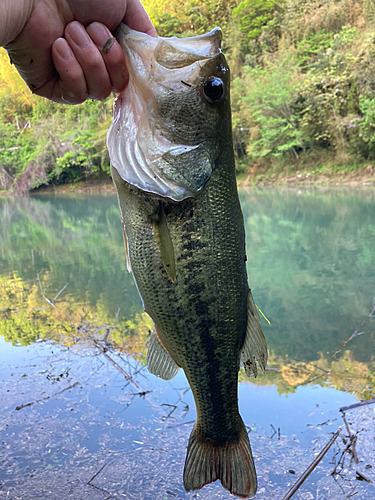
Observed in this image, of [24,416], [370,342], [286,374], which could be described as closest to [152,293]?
[24,416]

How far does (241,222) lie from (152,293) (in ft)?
1.43

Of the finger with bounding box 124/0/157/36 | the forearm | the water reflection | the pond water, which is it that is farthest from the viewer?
the water reflection

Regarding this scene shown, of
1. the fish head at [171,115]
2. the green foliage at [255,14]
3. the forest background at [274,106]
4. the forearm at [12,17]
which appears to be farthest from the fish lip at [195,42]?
the green foliage at [255,14]

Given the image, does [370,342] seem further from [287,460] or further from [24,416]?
[24,416]

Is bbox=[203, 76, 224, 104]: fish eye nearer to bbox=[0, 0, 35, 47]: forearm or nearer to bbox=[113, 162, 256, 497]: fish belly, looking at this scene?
bbox=[113, 162, 256, 497]: fish belly

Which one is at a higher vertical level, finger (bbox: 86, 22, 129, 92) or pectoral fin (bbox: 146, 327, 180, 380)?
finger (bbox: 86, 22, 129, 92)

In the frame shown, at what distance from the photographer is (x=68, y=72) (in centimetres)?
154

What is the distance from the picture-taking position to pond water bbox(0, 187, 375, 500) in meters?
2.69

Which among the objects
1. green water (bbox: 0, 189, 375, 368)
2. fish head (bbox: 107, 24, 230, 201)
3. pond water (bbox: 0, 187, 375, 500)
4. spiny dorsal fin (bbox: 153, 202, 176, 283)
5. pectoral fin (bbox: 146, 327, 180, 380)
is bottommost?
green water (bbox: 0, 189, 375, 368)

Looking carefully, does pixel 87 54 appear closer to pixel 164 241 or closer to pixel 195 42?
pixel 195 42

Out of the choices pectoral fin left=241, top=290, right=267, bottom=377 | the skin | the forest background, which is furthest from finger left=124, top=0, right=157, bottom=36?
the forest background

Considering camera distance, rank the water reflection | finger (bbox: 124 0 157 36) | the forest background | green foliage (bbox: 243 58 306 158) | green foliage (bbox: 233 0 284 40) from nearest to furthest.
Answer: finger (bbox: 124 0 157 36)
the water reflection
the forest background
green foliage (bbox: 243 58 306 158)
green foliage (bbox: 233 0 284 40)

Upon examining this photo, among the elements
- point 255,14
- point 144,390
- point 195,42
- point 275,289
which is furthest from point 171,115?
point 255,14

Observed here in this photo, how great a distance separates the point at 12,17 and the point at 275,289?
625 cm
